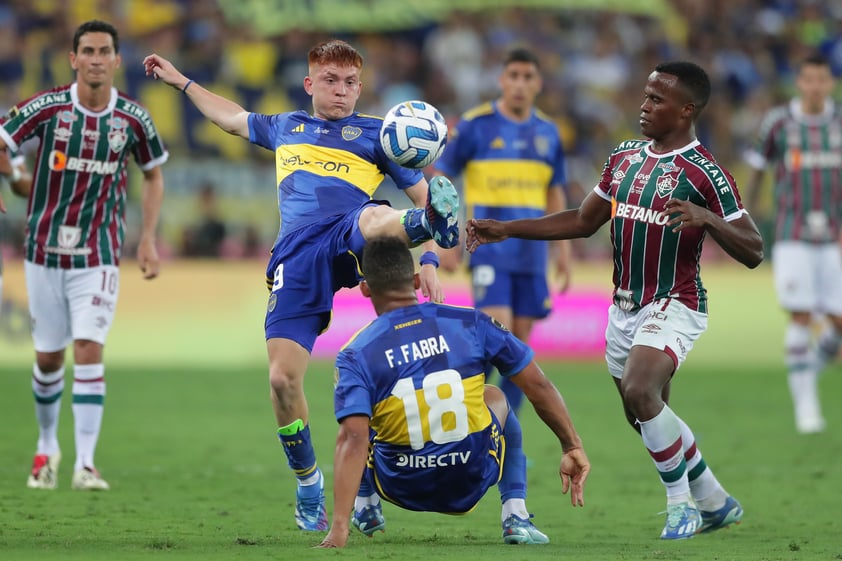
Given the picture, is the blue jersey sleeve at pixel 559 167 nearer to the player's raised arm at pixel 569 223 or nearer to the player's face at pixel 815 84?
the player's face at pixel 815 84

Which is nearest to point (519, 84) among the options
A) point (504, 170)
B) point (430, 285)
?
point (504, 170)

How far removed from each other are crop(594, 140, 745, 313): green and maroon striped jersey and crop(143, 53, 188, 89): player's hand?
246 centimetres

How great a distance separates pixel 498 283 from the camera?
10.9 m

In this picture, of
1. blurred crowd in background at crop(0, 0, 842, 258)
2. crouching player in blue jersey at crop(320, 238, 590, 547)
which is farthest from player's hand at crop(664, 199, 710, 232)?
blurred crowd in background at crop(0, 0, 842, 258)

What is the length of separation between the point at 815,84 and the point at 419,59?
410 inches

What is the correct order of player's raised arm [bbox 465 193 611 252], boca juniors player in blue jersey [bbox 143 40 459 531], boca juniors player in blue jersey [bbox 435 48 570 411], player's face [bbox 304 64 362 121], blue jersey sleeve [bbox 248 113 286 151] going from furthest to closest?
boca juniors player in blue jersey [bbox 435 48 570 411] < blue jersey sleeve [bbox 248 113 286 151] < player's face [bbox 304 64 362 121] < player's raised arm [bbox 465 193 611 252] < boca juniors player in blue jersey [bbox 143 40 459 531]

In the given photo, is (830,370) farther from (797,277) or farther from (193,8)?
(193,8)

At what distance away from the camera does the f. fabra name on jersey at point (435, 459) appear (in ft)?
19.9

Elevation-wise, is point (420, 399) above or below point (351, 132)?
below

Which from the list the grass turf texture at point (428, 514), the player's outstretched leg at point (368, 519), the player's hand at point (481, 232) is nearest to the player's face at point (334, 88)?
the player's hand at point (481, 232)

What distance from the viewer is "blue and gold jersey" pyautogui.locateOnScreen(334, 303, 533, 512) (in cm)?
590

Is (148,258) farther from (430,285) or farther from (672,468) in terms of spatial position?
(672,468)

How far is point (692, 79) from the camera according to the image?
279 inches

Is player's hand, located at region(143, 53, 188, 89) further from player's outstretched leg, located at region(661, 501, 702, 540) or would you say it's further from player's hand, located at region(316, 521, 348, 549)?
player's outstretched leg, located at region(661, 501, 702, 540)
